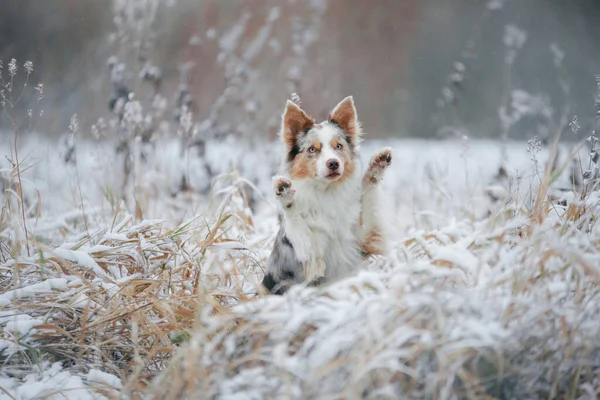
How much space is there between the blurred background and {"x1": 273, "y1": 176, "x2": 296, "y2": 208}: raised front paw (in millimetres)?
2103

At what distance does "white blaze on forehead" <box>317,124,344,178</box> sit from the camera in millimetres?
2875

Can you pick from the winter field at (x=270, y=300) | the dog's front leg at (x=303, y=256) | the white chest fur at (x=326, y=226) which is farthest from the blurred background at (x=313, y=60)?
the dog's front leg at (x=303, y=256)

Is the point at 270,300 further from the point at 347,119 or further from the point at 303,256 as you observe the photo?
the point at 347,119

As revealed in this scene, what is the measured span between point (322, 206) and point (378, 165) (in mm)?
377

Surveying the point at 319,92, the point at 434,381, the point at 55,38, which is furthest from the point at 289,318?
the point at 55,38

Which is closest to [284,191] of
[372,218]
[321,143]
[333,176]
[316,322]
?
[333,176]

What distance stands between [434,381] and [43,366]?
1.62 metres

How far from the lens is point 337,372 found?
1.78 metres

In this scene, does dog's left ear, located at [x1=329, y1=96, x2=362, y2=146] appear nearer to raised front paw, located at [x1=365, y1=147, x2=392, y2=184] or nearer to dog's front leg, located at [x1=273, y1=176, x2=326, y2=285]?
raised front paw, located at [x1=365, y1=147, x2=392, y2=184]

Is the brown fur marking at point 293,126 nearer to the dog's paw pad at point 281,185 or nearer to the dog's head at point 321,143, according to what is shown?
the dog's head at point 321,143

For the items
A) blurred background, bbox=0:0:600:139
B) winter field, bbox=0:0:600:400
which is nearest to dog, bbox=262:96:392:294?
winter field, bbox=0:0:600:400

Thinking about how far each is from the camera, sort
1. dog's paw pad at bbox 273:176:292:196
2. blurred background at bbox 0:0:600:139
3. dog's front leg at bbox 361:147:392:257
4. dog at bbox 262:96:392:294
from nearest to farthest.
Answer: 1. dog's paw pad at bbox 273:176:292:196
2. dog at bbox 262:96:392:294
3. dog's front leg at bbox 361:147:392:257
4. blurred background at bbox 0:0:600:139

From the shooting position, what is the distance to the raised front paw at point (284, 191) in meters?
2.71

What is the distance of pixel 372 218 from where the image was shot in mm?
2990
